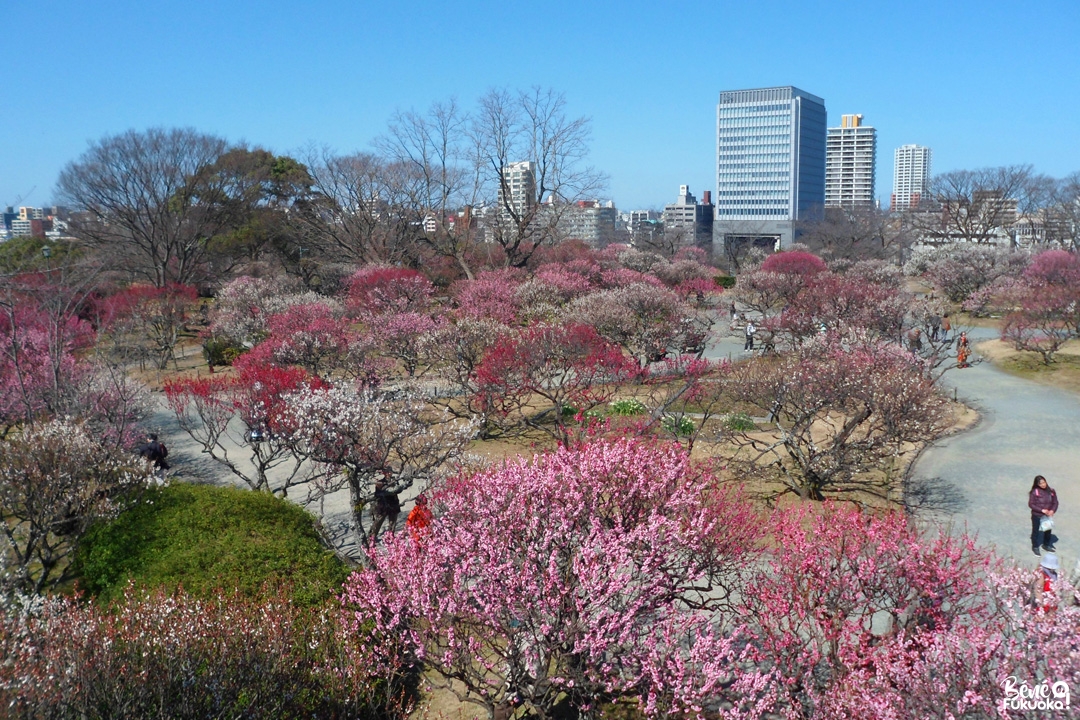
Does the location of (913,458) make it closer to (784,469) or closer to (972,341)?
(784,469)

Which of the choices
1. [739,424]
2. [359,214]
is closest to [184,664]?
[739,424]

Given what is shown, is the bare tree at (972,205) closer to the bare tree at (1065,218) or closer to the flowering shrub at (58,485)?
the bare tree at (1065,218)

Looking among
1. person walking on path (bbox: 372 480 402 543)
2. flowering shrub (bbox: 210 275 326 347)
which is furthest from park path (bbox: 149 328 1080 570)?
flowering shrub (bbox: 210 275 326 347)

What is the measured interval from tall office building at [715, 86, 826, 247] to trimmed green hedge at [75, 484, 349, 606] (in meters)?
106

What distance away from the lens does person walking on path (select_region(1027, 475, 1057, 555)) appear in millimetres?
9344

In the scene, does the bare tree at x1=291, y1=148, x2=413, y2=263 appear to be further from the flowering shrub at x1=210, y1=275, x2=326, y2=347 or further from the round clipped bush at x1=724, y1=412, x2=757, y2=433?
the round clipped bush at x1=724, y1=412, x2=757, y2=433

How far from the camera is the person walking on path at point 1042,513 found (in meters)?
9.34

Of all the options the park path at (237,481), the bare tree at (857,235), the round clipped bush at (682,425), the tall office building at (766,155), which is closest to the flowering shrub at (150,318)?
the park path at (237,481)

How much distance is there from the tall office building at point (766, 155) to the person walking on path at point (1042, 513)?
4033 inches

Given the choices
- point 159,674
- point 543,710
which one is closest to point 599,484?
point 543,710

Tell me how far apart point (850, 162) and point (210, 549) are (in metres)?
170

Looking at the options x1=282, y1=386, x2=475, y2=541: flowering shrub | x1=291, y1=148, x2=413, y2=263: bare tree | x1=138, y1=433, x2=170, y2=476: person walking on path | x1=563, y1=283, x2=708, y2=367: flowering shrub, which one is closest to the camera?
x1=282, y1=386, x2=475, y2=541: flowering shrub

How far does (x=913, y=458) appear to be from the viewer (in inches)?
530

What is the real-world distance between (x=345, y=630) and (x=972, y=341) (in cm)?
2642
